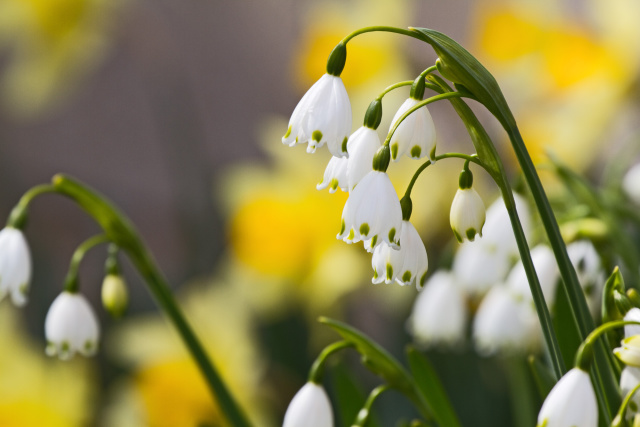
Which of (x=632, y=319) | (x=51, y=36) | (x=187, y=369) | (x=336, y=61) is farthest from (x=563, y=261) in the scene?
(x=51, y=36)

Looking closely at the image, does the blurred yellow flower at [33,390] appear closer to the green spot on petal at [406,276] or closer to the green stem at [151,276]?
the green stem at [151,276]

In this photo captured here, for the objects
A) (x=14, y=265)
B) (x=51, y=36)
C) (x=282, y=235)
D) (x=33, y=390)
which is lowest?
(x=33, y=390)

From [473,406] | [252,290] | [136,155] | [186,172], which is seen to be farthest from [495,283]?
[136,155]

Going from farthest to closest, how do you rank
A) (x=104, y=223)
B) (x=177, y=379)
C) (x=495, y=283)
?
(x=177, y=379), (x=495, y=283), (x=104, y=223)

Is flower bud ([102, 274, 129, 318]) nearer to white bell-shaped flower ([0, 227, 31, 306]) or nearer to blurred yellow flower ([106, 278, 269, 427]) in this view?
white bell-shaped flower ([0, 227, 31, 306])

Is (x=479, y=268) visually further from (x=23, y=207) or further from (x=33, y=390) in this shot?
(x=33, y=390)

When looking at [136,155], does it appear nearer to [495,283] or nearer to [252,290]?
[252,290]
